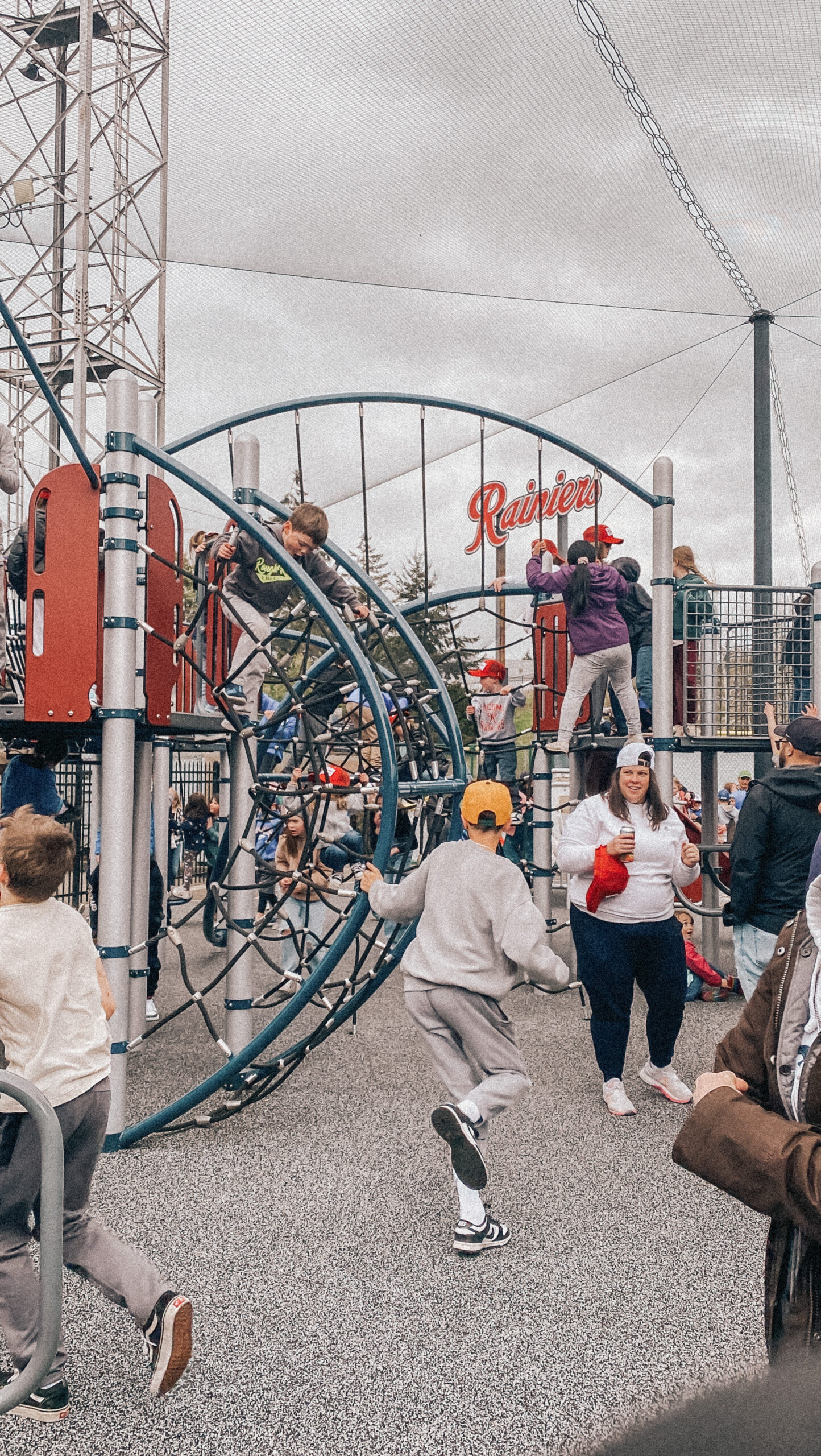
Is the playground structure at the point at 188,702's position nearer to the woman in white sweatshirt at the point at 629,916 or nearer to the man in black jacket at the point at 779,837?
the woman in white sweatshirt at the point at 629,916

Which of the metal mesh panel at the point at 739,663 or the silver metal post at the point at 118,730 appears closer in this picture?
the silver metal post at the point at 118,730

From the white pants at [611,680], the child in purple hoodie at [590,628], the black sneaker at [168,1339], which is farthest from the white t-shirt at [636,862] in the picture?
the black sneaker at [168,1339]

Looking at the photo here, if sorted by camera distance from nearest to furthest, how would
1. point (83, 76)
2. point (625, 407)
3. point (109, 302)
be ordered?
point (625, 407), point (83, 76), point (109, 302)

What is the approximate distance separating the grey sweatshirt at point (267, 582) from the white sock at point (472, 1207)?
7.78 ft

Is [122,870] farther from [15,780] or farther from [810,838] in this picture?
[810,838]

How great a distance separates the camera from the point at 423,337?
8.78 m

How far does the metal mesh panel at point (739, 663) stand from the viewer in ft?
23.2

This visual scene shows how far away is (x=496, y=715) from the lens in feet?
28.5

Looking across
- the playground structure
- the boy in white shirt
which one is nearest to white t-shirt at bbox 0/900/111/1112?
the boy in white shirt

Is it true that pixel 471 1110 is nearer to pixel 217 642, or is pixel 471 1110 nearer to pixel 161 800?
pixel 217 642

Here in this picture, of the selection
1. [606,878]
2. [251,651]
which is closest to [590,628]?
[606,878]

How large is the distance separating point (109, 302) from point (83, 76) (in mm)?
2308

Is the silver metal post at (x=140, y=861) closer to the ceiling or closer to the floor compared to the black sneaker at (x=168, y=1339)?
closer to the ceiling

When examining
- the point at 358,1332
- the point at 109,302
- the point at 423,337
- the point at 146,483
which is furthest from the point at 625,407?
the point at 358,1332
